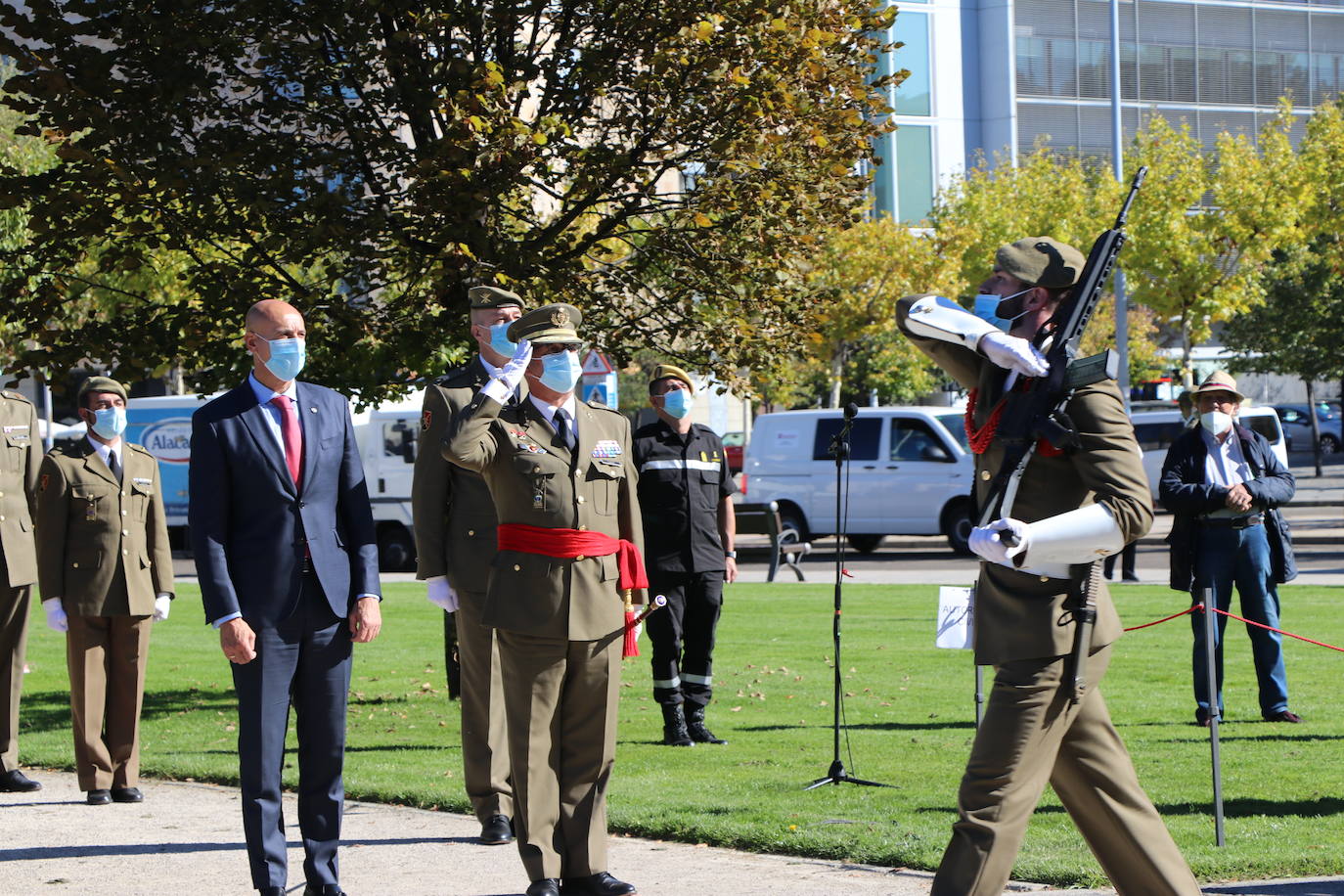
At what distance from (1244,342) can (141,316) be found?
44323mm

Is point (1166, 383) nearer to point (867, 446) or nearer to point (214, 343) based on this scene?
point (867, 446)

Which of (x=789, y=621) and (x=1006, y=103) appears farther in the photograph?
(x=1006, y=103)

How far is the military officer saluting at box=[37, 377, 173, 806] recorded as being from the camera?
8.19 m

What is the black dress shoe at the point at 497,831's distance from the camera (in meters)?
7.07

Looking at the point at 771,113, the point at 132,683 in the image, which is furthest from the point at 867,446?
the point at 132,683

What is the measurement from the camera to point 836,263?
3856 cm

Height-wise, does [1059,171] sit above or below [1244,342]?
above

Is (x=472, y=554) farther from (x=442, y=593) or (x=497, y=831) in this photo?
(x=497, y=831)

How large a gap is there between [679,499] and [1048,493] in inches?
194

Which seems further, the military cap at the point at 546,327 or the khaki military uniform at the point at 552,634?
the military cap at the point at 546,327

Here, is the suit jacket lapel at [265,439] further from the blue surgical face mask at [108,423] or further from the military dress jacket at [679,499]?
the military dress jacket at [679,499]

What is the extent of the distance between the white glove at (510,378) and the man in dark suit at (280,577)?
1.93 ft

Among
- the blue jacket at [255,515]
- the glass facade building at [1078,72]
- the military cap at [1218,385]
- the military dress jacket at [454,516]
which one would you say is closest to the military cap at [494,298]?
the military dress jacket at [454,516]

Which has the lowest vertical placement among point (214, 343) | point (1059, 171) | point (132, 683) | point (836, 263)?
point (132, 683)
